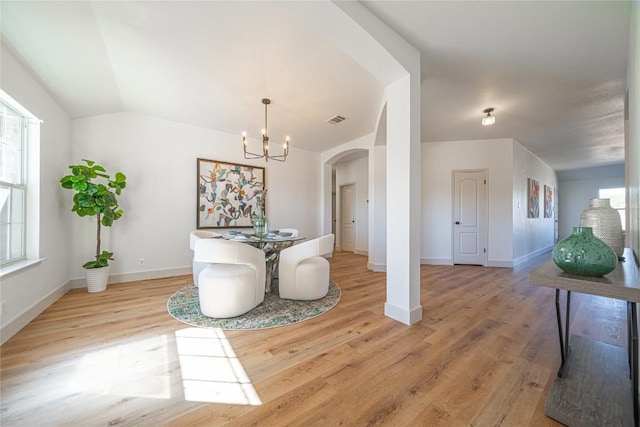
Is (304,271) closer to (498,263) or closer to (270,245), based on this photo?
(270,245)

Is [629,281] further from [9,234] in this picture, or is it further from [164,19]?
[9,234]

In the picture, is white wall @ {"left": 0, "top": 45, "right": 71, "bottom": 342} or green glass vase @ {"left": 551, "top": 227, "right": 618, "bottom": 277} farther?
white wall @ {"left": 0, "top": 45, "right": 71, "bottom": 342}

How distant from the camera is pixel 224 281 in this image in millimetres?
2354

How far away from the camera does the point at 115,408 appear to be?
1.32m

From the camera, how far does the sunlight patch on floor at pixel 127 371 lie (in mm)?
1456

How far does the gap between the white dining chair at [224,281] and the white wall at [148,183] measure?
215 cm

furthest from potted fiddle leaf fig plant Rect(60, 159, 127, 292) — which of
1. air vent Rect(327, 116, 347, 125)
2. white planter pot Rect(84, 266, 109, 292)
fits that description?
air vent Rect(327, 116, 347, 125)

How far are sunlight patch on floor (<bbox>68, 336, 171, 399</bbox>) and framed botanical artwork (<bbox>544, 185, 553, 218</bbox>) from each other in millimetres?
9743

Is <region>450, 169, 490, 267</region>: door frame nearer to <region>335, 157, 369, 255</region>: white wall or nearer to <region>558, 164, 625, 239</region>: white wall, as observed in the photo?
<region>335, 157, 369, 255</region>: white wall

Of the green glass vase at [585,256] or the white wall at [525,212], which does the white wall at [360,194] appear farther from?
the green glass vase at [585,256]

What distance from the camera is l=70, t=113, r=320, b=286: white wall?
356 cm

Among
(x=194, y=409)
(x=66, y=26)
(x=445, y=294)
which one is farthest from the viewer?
(x=445, y=294)

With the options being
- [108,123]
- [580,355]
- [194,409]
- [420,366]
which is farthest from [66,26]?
[580,355]

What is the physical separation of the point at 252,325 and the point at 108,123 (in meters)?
3.92
